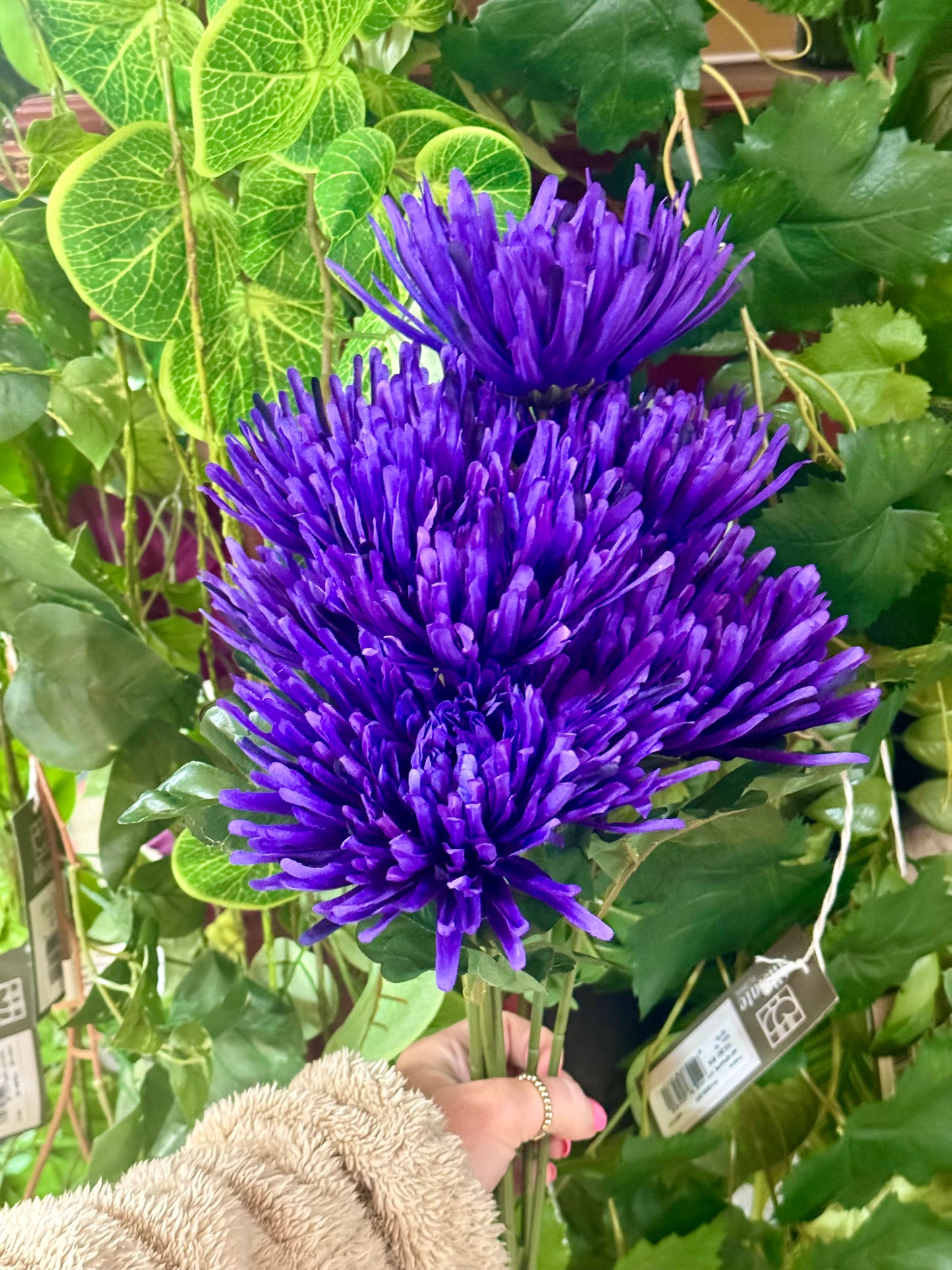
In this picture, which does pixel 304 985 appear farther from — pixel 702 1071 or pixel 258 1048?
pixel 702 1071

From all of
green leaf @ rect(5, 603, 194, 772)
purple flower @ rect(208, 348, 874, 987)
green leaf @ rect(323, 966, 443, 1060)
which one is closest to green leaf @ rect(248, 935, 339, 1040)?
green leaf @ rect(323, 966, 443, 1060)

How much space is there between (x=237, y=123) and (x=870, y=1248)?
0.63m

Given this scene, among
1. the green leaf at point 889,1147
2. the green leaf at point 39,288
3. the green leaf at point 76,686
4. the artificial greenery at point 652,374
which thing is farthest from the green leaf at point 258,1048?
the green leaf at point 39,288

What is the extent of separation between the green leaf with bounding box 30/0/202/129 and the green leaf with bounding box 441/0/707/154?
13 cm

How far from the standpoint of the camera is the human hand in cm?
40

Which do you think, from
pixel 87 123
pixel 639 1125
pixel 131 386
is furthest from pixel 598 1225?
pixel 87 123

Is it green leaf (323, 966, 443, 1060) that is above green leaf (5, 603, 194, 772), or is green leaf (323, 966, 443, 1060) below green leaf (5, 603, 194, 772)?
below

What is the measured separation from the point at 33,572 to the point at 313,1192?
0.34 m

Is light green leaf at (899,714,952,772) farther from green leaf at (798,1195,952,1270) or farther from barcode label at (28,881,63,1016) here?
barcode label at (28,881,63,1016)

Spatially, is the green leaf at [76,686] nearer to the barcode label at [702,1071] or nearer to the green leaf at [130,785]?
the green leaf at [130,785]

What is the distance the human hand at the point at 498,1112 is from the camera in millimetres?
400

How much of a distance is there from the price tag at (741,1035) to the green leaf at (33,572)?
403mm

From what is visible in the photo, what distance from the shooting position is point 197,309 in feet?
1.38

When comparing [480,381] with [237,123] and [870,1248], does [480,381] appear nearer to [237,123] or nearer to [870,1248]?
[237,123]
